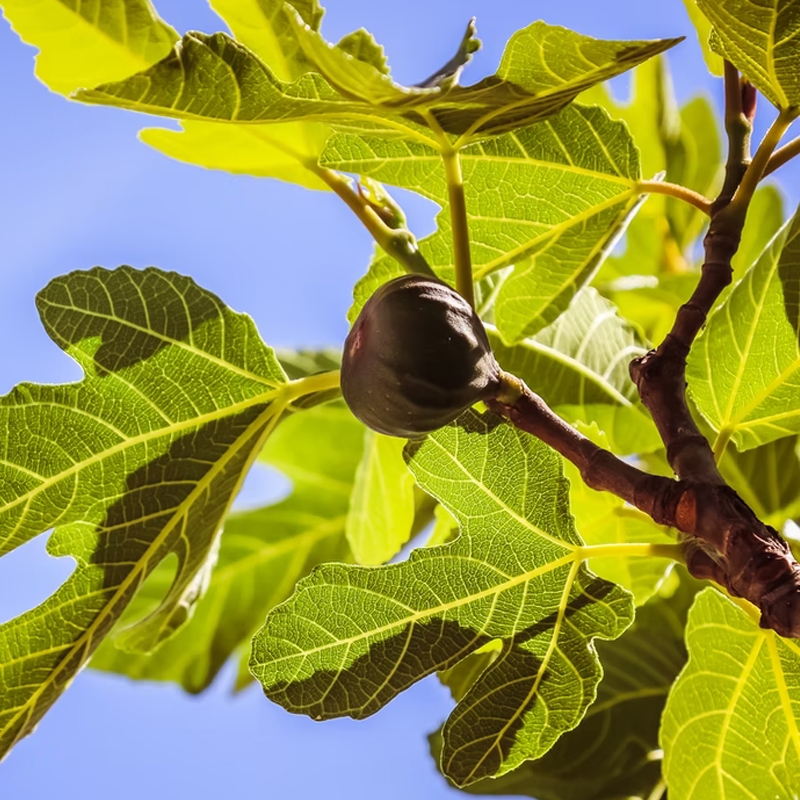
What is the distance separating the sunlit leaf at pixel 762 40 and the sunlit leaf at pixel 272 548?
1.21 metres

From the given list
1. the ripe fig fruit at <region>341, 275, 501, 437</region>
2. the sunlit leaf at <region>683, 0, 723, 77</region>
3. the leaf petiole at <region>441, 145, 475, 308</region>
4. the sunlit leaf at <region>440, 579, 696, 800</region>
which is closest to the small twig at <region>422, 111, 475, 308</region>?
the leaf petiole at <region>441, 145, 475, 308</region>

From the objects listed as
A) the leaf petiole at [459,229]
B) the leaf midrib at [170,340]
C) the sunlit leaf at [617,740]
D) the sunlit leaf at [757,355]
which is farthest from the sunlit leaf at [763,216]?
the leaf midrib at [170,340]

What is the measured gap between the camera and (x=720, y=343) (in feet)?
3.28

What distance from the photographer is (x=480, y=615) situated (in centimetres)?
94

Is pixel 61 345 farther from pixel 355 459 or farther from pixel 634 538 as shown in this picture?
pixel 355 459

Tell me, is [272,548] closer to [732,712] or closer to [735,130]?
[732,712]

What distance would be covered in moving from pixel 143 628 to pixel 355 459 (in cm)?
83

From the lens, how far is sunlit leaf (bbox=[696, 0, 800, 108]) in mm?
781

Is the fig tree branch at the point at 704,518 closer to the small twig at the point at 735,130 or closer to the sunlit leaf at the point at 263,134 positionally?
the small twig at the point at 735,130

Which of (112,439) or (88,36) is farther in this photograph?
(88,36)

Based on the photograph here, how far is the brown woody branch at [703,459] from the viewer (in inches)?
27.5

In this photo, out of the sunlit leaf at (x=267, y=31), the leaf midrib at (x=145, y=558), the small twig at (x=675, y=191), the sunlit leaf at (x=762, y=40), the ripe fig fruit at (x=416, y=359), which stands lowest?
the leaf midrib at (x=145, y=558)

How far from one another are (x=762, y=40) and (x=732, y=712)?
674 mm

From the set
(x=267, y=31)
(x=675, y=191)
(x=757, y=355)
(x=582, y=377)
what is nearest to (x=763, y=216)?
(x=582, y=377)
